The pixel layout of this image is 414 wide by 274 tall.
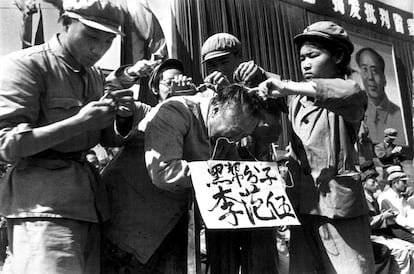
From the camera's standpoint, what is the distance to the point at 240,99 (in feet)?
6.84

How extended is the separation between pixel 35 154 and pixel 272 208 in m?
1.00

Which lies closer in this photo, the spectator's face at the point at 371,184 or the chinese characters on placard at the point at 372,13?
the spectator's face at the point at 371,184

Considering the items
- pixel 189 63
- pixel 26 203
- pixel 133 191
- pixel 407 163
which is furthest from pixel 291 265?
pixel 407 163

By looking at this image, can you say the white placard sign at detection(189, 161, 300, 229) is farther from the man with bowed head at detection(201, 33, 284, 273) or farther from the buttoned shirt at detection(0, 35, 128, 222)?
the buttoned shirt at detection(0, 35, 128, 222)

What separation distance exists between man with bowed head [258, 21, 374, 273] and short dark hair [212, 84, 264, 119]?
141 mm

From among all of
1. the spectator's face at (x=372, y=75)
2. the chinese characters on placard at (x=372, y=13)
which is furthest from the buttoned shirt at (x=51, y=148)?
the spectator's face at (x=372, y=75)

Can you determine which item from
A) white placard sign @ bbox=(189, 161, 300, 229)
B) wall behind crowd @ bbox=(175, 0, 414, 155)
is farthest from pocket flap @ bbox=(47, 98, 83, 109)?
wall behind crowd @ bbox=(175, 0, 414, 155)

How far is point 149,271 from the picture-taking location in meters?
2.18

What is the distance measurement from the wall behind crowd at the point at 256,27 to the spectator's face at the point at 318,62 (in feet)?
16.3

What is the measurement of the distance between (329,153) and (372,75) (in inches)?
369

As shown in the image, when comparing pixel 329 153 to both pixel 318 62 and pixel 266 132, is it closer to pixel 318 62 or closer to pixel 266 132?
pixel 266 132

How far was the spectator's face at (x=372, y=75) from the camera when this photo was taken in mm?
10938

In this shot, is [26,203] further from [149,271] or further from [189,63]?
[189,63]

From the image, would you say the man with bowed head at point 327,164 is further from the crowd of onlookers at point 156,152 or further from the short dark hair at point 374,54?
the short dark hair at point 374,54
